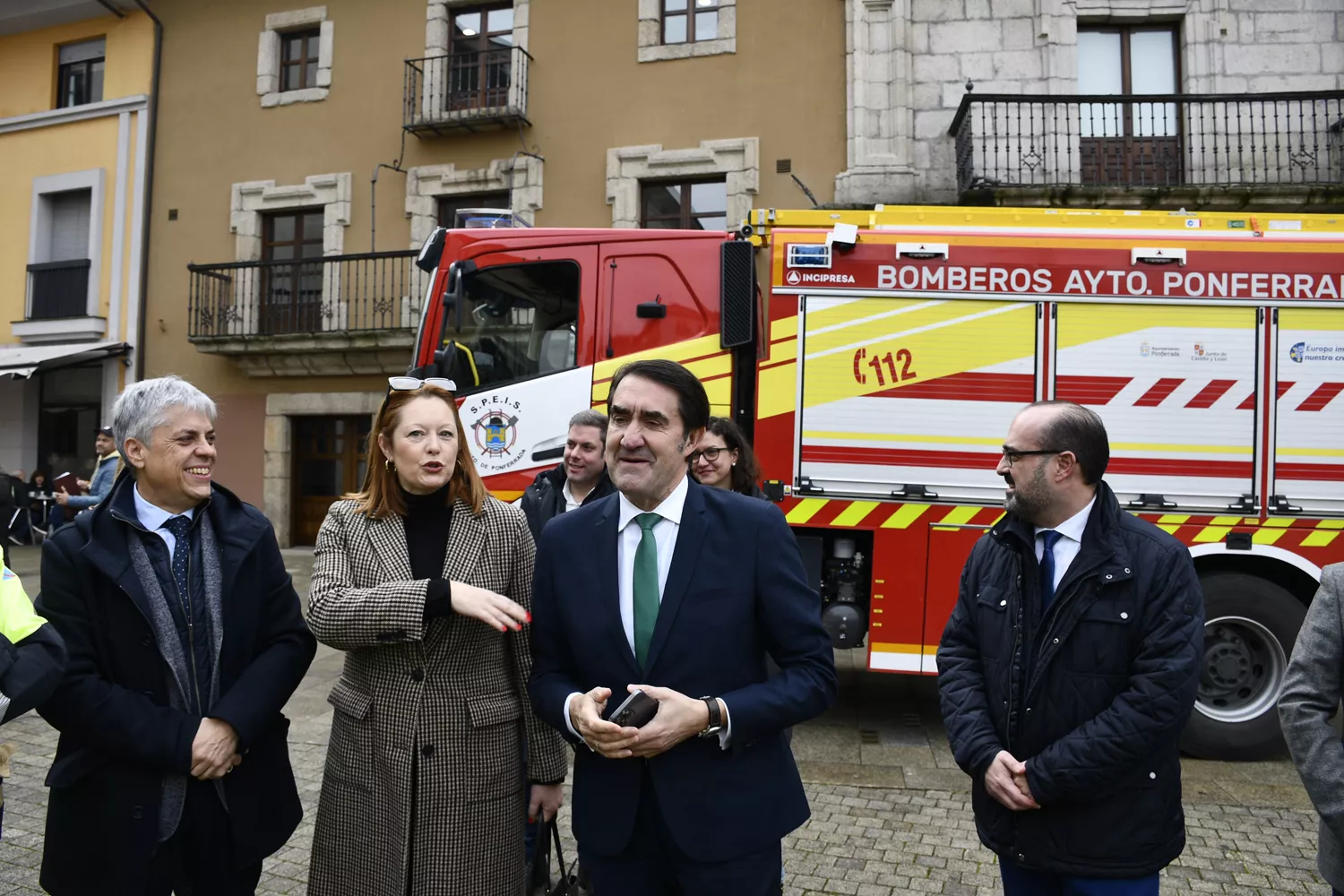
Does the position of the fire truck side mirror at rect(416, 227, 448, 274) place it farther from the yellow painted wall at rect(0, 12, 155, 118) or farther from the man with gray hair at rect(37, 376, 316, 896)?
the yellow painted wall at rect(0, 12, 155, 118)

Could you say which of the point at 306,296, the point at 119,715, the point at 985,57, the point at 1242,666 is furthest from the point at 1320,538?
the point at 306,296

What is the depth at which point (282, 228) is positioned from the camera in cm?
1457

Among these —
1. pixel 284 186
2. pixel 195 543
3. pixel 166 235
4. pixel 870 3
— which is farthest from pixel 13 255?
pixel 195 543

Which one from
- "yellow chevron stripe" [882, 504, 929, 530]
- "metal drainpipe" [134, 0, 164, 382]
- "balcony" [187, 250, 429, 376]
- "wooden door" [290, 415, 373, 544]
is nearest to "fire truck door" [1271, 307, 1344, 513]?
"yellow chevron stripe" [882, 504, 929, 530]

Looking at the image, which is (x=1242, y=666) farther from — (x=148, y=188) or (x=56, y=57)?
(x=56, y=57)

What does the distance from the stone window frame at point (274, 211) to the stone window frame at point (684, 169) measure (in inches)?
176

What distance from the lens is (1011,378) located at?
487 cm

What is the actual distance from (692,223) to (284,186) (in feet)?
22.1

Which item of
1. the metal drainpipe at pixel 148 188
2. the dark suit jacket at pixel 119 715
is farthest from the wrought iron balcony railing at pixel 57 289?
the dark suit jacket at pixel 119 715

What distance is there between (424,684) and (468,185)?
12.3m

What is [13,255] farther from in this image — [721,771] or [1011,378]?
[721,771]

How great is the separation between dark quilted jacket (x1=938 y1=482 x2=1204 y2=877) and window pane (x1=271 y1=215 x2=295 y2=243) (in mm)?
14570

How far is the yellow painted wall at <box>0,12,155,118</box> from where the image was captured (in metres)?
15.2

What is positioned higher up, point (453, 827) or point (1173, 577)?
point (1173, 577)
